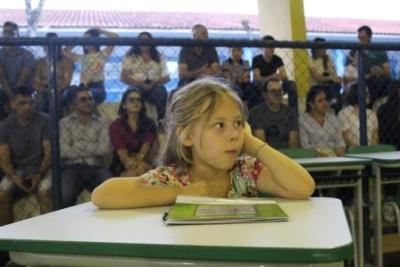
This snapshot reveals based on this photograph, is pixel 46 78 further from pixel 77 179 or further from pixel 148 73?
pixel 148 73

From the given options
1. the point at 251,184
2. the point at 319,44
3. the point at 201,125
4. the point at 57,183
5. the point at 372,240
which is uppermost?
the point at 319,44

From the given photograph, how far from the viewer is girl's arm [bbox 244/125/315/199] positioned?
1371 mm

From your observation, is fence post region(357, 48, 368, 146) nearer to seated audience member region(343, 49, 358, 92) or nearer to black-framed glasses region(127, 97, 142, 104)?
seated audience member region(343, 49, 358, 92)

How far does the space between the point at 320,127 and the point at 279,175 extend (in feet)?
8.03

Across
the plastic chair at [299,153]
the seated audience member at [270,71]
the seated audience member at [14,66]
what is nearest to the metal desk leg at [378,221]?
the plastic chair at [299,153]

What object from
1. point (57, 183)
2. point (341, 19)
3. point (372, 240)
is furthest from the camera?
point (341, 19)

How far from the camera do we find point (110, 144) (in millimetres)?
3154

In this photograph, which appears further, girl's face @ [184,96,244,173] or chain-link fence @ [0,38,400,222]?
chain-link fence @ [0,38,400,222]

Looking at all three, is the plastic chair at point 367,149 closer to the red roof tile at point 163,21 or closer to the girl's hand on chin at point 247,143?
the girl's hand on chin at point 247,143

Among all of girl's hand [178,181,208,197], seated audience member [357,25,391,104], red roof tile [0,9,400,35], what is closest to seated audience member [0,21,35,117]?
girl's hand [178,181,208,197]

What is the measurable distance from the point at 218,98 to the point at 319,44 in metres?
2.09

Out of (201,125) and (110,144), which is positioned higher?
(201,125)

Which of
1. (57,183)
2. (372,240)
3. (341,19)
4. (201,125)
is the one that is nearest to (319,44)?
(372,240)

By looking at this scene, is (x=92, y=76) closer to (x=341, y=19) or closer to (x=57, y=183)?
(x=57, y=183)
